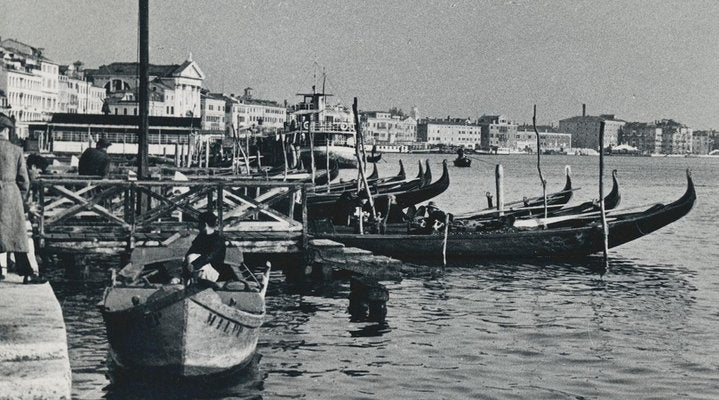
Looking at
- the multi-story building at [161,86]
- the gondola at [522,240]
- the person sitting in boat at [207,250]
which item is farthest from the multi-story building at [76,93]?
the person sitting in boat at [207,250]

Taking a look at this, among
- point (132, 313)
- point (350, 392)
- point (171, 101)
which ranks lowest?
point (350, 392)

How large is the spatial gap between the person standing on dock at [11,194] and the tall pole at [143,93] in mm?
7521

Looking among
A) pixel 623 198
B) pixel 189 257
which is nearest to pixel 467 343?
pixel 189 257

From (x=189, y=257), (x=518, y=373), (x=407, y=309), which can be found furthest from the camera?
(x=407, y=309)

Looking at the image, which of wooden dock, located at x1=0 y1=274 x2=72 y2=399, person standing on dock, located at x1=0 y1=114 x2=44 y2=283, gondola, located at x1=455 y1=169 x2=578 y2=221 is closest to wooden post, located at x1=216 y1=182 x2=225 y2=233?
person standing on dock, located at x1=0 y1=114 x2=44 y2=283

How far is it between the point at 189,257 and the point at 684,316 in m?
10.6

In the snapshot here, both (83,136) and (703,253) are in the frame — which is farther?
(83,136)

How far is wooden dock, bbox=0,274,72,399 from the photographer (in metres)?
6.92

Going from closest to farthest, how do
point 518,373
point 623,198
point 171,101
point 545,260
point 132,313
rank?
point 132,313 < point 518,373 < point 545,260 < point 623,198 < point 171,101

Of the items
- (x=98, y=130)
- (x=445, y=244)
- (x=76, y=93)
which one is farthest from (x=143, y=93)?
(x=76, y=93)

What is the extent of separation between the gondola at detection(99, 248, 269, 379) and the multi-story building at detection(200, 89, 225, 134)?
459 ft

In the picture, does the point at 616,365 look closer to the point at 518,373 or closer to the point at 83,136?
the point at 518,373

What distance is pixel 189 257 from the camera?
1200 centimetres

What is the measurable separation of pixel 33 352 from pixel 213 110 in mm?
152807
